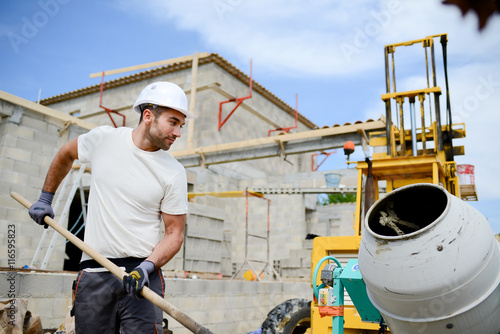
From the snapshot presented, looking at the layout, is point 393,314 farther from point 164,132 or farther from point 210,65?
point 210,65

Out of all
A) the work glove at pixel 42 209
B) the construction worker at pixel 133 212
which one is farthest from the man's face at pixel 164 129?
the work glove at pixel 42 209

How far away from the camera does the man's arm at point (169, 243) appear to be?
7.43ft

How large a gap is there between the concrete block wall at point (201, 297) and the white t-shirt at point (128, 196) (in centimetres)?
244

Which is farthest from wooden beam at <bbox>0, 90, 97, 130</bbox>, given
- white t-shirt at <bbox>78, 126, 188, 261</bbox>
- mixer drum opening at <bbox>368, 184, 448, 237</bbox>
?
mixer drum opening at <bbox>368, 184, 448, 237</bbox>

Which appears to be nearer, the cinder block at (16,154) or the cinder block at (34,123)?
the cinder block at (16,154)

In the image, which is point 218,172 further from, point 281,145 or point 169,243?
point 169,243

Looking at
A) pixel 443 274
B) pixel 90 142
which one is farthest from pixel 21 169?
pixel 443 274

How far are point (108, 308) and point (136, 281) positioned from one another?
253mm

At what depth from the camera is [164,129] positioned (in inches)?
94.9

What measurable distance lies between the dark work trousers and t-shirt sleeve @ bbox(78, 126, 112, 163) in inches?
25.9

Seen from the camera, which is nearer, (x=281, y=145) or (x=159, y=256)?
(x=159, y=256)

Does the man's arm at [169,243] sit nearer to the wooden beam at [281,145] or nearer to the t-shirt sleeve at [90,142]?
the t-shirt sleeve at [90,142]

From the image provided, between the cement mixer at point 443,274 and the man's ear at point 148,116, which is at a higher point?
the man's ear at point 148,116

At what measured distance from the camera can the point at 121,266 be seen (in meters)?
2.29
